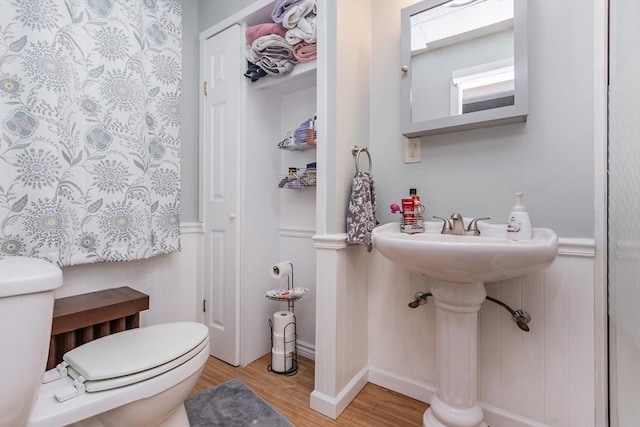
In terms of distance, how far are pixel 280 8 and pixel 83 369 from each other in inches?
68.7

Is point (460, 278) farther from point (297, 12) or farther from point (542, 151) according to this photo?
point (297, 12)

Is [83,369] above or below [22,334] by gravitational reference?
below

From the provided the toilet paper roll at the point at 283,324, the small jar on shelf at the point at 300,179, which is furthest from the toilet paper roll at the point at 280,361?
the small jar on shelf at the point at 300,179

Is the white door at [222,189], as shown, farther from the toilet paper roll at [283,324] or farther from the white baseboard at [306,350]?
the white baseboard at [306,350]

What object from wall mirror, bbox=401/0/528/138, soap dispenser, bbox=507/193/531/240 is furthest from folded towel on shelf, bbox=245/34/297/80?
soap dispenser, bbox=507/193/531/240

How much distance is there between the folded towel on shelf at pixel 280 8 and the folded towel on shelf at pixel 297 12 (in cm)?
3

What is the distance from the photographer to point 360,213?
4.33ft

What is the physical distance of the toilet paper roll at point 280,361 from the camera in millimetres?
1596

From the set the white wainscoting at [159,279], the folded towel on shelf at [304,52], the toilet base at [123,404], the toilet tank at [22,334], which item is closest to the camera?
the toilet tank at [22,334]

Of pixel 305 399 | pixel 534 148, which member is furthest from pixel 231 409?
pixel 534 148

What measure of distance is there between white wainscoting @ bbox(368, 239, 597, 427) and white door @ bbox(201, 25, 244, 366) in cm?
102

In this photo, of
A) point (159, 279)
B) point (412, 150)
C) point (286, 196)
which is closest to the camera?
point (412, 150)

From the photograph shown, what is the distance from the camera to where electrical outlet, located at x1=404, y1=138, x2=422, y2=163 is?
1.41 metres

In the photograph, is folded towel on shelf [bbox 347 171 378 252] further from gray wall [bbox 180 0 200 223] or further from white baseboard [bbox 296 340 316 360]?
gray wall [bbox 180 0 200 223]
